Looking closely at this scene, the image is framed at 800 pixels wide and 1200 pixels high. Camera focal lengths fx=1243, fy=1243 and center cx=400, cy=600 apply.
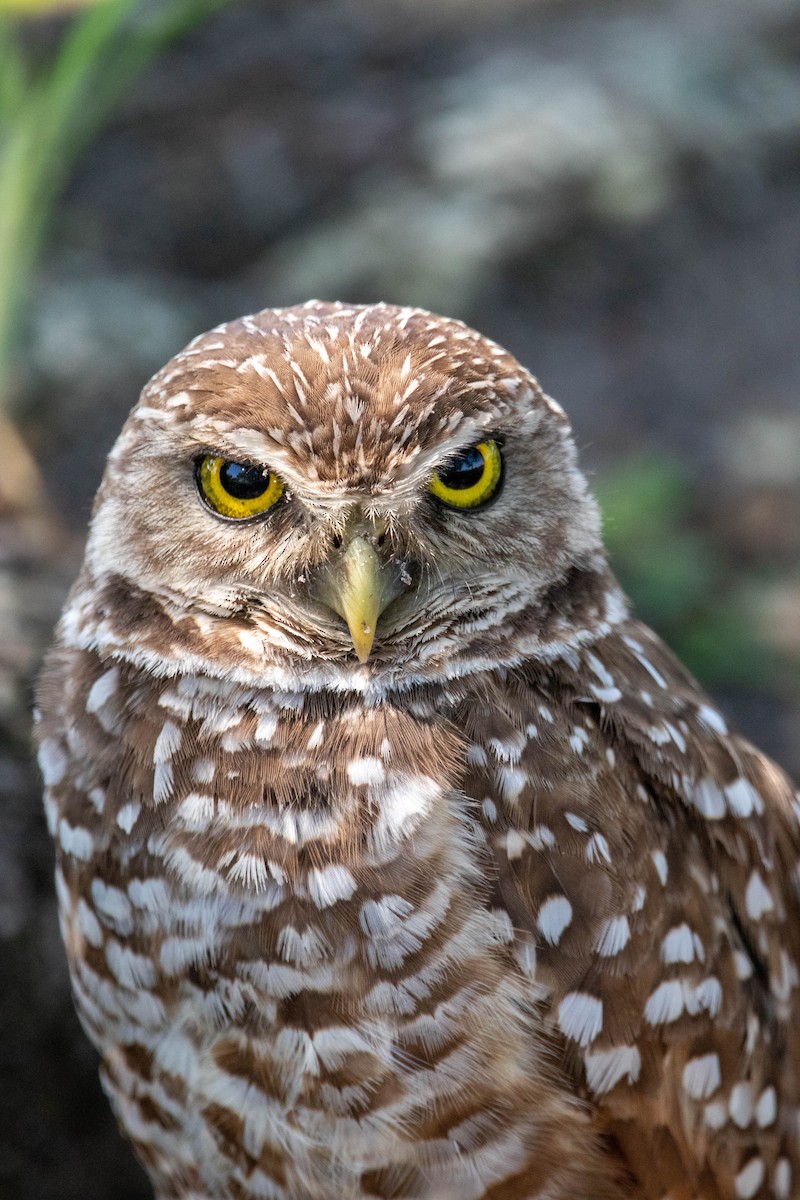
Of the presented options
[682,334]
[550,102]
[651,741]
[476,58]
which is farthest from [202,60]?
[651,741]

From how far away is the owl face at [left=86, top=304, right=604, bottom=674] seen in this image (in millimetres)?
1792

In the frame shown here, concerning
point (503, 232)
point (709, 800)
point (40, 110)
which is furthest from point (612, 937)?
point (503, 232)

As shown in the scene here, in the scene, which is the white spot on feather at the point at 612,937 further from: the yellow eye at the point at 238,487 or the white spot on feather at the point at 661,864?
the yellow eye at the point at 238,487

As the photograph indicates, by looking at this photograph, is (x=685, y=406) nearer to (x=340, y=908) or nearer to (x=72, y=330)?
(x=72, y=330)

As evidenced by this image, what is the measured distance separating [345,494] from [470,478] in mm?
215

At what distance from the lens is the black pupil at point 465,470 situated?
1.85 m

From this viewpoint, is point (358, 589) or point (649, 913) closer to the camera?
point (358, 589)

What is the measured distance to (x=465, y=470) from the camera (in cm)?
187

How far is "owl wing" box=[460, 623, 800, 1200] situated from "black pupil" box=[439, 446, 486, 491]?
1.08 feet

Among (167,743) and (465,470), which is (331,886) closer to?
(167,743)

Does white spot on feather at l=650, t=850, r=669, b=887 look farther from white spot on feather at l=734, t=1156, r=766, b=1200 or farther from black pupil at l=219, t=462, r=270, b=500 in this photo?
black pupil at l=219, t=462, r=270, b=500

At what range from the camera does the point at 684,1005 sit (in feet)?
6.38

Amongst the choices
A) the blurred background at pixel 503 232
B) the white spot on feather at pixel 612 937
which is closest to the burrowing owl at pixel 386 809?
the white spot on feather at pixel 612 937

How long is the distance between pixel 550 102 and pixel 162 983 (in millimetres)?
5220
